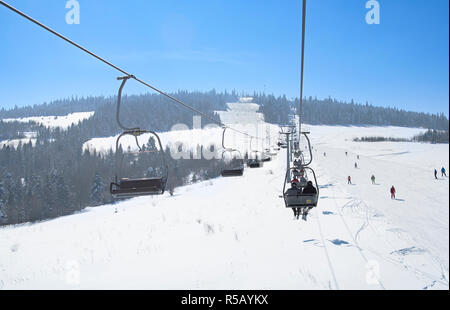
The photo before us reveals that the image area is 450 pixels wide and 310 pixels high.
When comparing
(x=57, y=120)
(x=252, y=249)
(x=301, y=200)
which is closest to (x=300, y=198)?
(x=301, y=200)

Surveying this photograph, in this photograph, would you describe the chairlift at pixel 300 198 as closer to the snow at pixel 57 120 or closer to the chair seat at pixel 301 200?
the chair seat at pixel 301 200

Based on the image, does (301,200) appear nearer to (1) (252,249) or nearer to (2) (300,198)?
(2) (300,198)

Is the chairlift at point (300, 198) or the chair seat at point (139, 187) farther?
the chairlift at point (300, 198)

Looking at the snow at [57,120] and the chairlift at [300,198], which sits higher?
the snow at [57,120]

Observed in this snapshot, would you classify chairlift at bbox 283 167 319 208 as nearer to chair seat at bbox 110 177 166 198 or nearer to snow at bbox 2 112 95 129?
chair seat at bbox 110 177 166 198

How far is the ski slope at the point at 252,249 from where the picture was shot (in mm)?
13961

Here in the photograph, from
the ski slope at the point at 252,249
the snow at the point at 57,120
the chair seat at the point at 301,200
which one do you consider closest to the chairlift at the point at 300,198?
the chair seat at the point at 301,200

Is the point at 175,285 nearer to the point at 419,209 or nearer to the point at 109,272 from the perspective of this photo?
the point at 109,272

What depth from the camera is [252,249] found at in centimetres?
1783

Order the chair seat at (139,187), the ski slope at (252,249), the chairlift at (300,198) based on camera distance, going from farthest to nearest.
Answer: the ski slope at (252,249) < the chairlift at (300,198) < the chair seat at (139,187)

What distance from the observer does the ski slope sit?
1396 cm

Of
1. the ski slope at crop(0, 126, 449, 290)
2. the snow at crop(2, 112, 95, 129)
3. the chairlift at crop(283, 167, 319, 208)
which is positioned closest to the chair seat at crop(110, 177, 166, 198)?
the chairlift at crop(283, 167, 319, 208)
